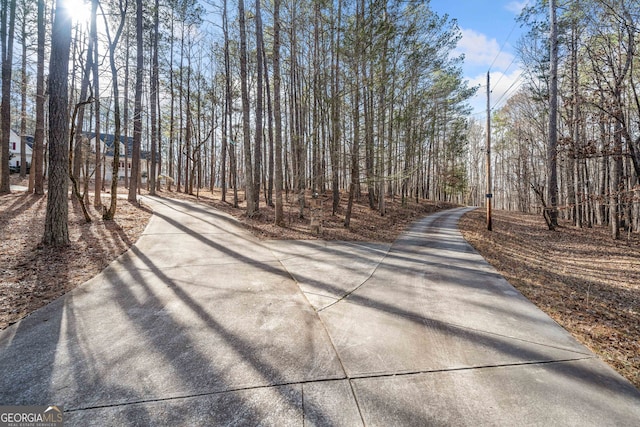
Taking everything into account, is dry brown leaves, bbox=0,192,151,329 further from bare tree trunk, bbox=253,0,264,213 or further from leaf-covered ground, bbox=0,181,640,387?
bare tree trunk, bbox=253,0,264,213

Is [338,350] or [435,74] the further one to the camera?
[435,74]

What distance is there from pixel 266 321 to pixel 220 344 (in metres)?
0.66

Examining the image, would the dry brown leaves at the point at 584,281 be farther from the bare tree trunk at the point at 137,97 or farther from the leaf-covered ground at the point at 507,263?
the bare tree trunk at the point at 137,97

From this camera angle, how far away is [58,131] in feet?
18.9

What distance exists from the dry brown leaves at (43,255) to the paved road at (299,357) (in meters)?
0.39

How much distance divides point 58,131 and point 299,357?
7.04 metres

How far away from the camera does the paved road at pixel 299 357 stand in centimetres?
204

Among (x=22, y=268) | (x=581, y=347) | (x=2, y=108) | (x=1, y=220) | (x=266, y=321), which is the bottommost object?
(x=581, y=347)

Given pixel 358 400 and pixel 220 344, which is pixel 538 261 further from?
pixel 220 344

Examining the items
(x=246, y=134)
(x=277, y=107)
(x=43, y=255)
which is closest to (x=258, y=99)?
(x=246, y=134)

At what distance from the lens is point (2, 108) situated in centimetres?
1234

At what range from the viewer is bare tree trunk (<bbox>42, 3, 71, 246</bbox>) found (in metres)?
5.70

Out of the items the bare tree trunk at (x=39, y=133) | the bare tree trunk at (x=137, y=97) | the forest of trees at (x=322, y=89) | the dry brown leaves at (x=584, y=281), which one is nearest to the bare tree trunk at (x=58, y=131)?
the forest of trees at (x=322, y=89)

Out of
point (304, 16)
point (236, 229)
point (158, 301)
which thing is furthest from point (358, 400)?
point (304, 16)
